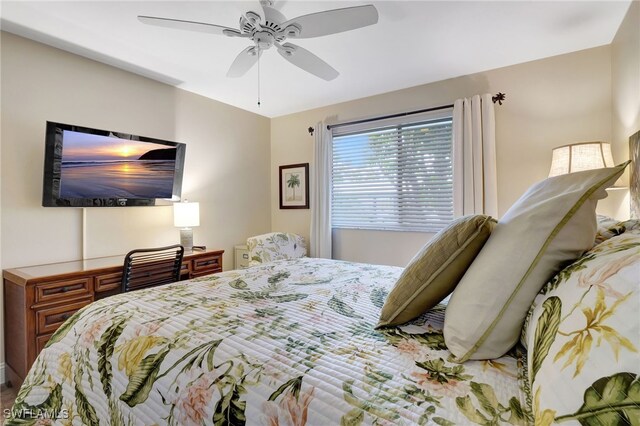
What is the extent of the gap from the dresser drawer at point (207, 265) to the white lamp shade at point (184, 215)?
39 centimetres

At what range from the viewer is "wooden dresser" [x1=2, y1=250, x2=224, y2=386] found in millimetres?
1979

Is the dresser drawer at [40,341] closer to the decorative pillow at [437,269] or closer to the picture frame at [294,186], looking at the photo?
the decorative pillow at [437,269]

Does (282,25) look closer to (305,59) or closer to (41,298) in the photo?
(305,59)

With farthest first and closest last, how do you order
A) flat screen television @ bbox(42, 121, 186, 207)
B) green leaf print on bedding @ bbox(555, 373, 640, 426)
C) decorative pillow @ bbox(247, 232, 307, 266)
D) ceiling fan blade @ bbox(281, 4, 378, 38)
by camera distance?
decorative pillow @ bbox(247, 232, 307, 266), flat screen television @ bbox(42, 121, 186, 207), ceiling fan blade @ bbox(281, 4, 378, 38), green leaf print on bedding @ bbox(555, 373, 640, 426)

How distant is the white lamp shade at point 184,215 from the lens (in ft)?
10.2

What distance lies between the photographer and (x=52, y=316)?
2.07 m

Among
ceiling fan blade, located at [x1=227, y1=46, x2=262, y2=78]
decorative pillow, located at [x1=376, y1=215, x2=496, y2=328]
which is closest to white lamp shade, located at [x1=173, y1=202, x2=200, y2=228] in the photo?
ceiling fan blade, located at [x1=227, y1=46, x2=262, y2=78]

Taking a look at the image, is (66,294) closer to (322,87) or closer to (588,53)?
(322,87)

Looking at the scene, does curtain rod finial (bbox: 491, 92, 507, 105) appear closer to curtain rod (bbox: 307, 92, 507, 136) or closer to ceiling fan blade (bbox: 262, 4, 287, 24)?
curtain rod (bbox: 307, 92, 507, 136)

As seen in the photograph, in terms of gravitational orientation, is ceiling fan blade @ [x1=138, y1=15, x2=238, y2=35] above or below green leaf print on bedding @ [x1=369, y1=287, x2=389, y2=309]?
above

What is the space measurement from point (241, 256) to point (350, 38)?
8.96 ft

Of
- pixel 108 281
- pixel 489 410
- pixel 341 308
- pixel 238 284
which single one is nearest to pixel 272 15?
pixel 238 284

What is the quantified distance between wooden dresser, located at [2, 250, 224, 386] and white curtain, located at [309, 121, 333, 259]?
2.20 meters

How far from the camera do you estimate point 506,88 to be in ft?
9.61
